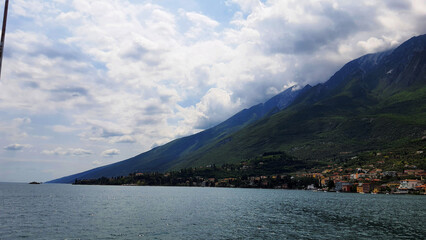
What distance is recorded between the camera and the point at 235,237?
5688 cm

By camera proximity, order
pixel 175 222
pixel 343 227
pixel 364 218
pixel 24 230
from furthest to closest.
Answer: pixel 364 218
pixel 175 222
pixel 343 227
pixel 24 230

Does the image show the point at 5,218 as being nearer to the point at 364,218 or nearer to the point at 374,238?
the point at 374,238

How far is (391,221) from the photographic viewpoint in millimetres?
78938

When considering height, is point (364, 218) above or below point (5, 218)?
below

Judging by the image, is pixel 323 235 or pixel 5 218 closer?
pixel 323 235

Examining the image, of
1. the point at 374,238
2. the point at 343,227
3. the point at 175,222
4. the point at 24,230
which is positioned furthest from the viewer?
the point at 175,222

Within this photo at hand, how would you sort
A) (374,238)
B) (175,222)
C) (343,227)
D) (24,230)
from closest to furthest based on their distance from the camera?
(374,238) → (24,230) → (343,227) → (175,222)

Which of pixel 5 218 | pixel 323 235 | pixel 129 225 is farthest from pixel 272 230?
pixel 5 218

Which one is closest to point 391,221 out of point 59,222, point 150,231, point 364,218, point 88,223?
point 364,218

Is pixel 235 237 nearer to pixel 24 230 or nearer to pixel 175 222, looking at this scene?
pixel 175 222

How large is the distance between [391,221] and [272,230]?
36.3 m

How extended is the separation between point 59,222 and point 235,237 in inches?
1676

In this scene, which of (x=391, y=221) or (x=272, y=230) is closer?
(x=272, y=230)

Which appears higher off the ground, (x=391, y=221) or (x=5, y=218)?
(x=5, y=218)
